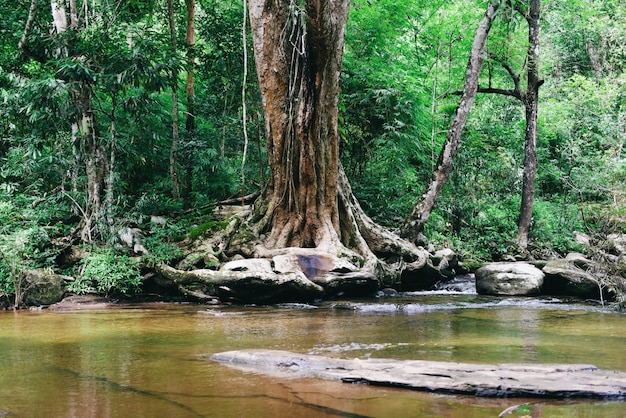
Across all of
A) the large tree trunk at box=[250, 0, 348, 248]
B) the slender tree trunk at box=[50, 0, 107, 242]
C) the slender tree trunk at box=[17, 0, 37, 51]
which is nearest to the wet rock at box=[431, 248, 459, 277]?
the large tree trunk at box=[250, 0, 348, 248]

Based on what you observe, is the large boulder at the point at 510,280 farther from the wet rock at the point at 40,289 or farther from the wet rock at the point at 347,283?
the wet rock at the point at 40,289

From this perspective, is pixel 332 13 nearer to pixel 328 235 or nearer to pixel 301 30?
pixel 301 30

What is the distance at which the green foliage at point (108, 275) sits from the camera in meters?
9.43

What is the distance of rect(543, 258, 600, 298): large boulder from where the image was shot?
9.84m

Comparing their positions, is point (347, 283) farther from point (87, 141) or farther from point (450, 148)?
point (87, 141)

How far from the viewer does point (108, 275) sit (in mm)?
9461

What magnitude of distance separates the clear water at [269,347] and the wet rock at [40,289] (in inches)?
28.2

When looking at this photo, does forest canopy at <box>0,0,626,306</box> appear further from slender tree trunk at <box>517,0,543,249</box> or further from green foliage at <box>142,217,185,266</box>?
slender tree trunk at <box>517,0,543,249</box>

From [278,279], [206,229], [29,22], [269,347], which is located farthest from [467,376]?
[29,22]

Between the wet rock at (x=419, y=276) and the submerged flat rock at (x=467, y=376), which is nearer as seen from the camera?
the submerged flat rock at (x=467, y=376)

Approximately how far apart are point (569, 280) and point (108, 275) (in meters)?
7.90

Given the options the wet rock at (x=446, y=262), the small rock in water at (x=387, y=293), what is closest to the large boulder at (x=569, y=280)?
the wet rock at (x=446, y=262)

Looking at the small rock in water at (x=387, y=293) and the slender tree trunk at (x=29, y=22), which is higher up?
the slender tree trunk at (x=29, y=22)

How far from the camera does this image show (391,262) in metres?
11.8
